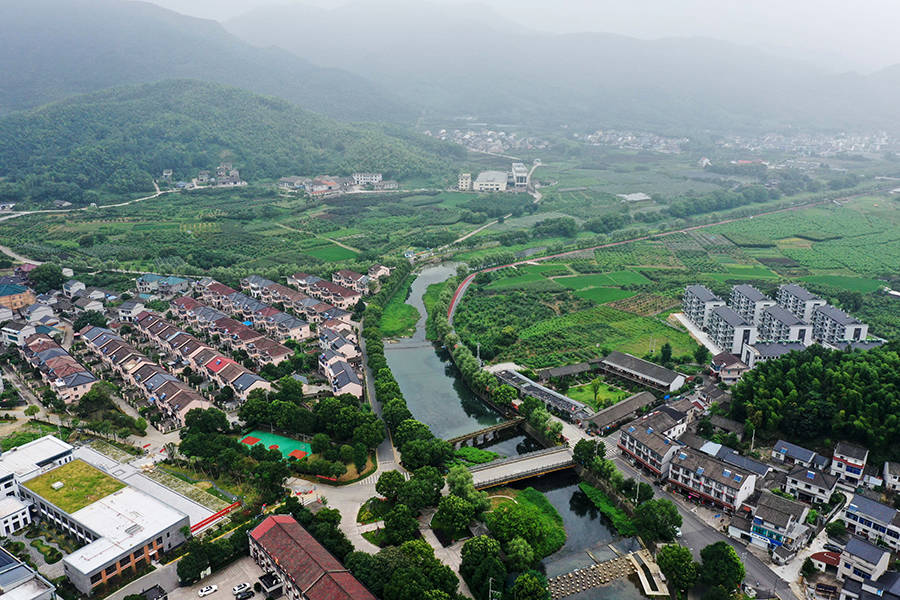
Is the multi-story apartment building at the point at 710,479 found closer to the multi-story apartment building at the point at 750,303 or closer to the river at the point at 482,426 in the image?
the river at the point at 482,426

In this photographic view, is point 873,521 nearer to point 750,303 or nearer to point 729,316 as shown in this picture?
point 729,316

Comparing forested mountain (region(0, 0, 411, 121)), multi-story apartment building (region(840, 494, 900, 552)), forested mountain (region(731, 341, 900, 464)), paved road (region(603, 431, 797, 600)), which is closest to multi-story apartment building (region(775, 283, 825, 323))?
forested mountain (region(731, 341, 900, 464))

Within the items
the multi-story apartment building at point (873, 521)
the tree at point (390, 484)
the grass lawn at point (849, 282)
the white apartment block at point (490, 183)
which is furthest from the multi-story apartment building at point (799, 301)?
the white apartment block at point (490, 183)

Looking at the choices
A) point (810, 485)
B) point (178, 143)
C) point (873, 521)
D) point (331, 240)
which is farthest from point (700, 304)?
point (178, 143)

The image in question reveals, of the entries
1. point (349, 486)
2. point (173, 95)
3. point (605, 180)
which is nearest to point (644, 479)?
point (349, 486)

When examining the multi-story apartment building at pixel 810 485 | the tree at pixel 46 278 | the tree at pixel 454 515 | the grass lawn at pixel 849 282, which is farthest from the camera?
the grass lawn at pixel 849 282

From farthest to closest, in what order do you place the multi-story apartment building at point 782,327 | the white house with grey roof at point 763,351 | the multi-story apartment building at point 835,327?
1. the multi-story apartment building at point 835,327
2. the multi-story apartment building at point 782,327
3. the white house with grey roof at point 763,351

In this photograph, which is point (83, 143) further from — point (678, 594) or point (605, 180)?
point (678, 594)

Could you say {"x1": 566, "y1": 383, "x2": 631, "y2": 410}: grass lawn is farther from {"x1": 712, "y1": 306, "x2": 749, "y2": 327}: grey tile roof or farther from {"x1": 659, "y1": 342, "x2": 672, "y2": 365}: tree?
{"x1": 712, "y1": 306, "x2": 749, "y2": 327}: grey tile roof
